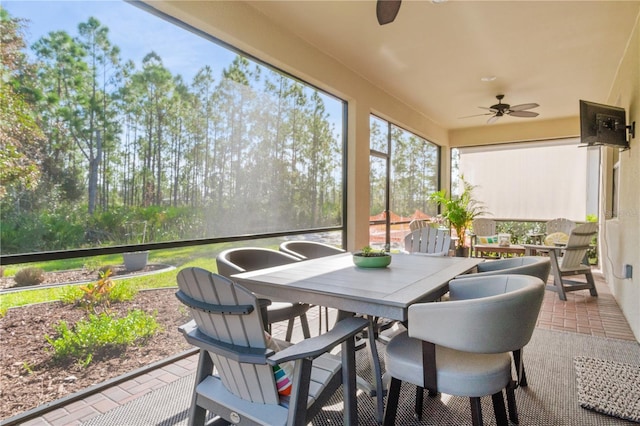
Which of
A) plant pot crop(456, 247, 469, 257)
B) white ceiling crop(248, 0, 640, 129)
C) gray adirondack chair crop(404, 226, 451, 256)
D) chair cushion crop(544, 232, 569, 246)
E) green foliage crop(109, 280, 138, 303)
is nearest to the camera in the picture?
green foliage crop(109, 280, 138, 303)

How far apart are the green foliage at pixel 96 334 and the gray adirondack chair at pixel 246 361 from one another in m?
1.21

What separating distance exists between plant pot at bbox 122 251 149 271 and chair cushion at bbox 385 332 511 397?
182 centimetres

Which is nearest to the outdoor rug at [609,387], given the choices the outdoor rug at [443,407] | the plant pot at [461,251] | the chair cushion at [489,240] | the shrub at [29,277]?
the outdoor rug at [443,407]

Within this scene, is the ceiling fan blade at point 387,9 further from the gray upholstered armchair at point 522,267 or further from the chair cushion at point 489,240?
the chair cushion at point 489,240

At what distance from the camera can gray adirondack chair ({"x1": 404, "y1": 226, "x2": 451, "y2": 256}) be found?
12.2 ft

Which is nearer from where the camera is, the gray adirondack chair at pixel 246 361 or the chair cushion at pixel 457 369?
the gray adirondack chair at pixel 246 361

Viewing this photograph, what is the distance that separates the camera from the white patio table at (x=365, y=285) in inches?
68.0

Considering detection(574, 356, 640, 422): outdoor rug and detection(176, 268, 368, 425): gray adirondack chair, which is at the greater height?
detection(176, 268, 368, 425): gray adirondack chair

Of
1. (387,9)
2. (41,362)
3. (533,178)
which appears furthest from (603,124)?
(41,362)

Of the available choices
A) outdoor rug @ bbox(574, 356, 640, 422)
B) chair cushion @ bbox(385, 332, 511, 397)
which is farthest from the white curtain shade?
chair cushion @ bbox(385, 332, 511, 397)

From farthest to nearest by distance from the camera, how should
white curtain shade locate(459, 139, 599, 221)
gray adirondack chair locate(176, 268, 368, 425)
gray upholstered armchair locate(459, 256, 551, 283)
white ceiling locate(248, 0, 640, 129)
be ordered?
1. white curtain shade locate(459, 139, 599, 221)
2. white ceiling locate(248, 0, 640, 129)
3. gray upholstered armchair locate(459, 256, 551, 283)
4. gray adirondack chair locate(176, 268, 368, 425)

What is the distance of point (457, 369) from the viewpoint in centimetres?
159

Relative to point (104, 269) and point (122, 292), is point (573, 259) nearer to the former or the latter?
point (122, 292)

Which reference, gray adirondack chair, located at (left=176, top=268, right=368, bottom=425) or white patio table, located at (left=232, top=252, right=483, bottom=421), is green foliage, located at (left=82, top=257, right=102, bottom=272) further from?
gray adirondack chair, located at (left=176, top=268, right=368, bottom=425)
